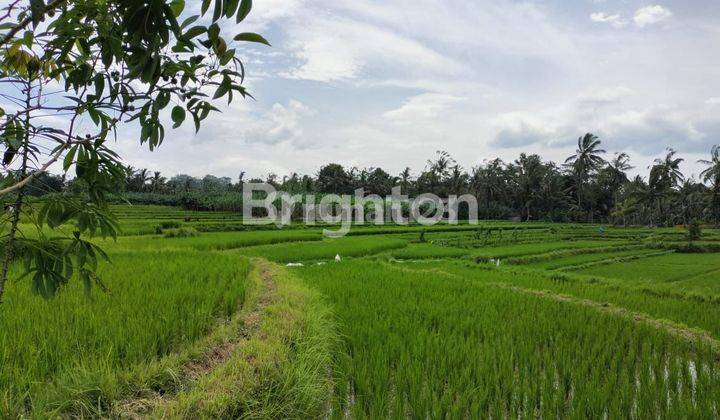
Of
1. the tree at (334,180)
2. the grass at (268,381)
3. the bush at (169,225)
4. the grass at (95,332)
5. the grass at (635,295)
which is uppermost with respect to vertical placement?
the tree at (334,180)

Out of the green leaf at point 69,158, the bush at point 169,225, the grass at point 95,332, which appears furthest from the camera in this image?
the bush at point 169,225

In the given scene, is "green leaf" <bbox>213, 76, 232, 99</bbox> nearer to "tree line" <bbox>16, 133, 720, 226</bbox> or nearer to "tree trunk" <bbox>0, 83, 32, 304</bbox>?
"tree trunk" <bbox>0, 83, 32, 304</bbox>

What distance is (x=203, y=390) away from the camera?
236 centimetres

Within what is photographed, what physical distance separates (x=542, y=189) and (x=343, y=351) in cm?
4188

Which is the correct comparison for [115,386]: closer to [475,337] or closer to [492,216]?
[475,337]

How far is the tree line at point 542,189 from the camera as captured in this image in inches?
1400

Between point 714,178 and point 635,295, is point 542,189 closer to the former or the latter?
point 714,178

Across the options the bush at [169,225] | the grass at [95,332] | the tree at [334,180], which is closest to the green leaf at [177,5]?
the grass at [95,332]

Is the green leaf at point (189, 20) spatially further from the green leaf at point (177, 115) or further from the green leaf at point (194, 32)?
the green leaf at point (177, 115)

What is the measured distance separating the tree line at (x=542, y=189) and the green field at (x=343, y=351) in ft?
100

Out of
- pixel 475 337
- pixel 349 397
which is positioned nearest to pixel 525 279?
pixel 475 337

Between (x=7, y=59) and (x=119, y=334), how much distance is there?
243cm

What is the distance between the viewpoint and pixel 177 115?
3.17 feet

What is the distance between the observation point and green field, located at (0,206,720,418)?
2420 millimetres
